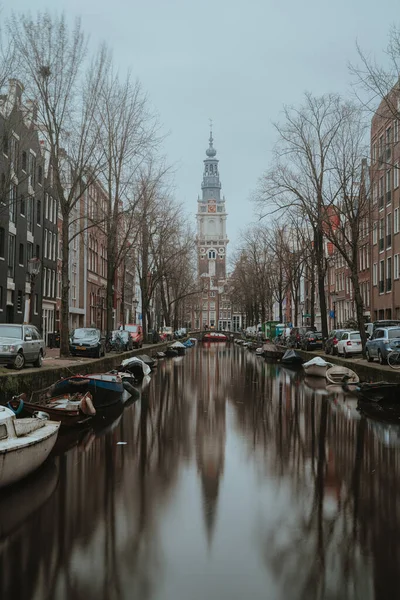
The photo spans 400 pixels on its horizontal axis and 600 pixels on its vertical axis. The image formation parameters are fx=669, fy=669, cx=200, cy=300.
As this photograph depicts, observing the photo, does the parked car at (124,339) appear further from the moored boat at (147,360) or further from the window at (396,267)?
the window at (396,267)

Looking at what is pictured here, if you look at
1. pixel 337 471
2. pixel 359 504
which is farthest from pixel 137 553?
pixel 337 471

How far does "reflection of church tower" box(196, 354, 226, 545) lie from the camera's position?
8.66 meters

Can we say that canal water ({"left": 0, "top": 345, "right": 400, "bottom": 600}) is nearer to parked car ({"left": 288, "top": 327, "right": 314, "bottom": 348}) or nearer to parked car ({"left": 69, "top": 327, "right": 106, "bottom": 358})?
parked car ({"left": 69, "top": 327, "right": 106, "bottom": 358})

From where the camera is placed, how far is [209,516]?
807cm

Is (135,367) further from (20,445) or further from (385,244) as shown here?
(385,244)

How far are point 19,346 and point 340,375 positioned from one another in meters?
13.3

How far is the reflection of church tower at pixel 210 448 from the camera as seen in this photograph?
28.4 ft

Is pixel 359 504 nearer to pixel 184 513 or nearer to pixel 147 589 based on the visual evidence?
pixel 184 513

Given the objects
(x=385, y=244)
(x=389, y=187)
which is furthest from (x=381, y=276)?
(x=389, y=187)

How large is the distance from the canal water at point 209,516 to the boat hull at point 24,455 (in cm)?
19

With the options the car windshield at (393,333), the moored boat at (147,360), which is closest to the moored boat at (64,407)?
the car windshield at (393,333)

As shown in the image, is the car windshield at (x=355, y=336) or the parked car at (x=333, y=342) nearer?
the car windshield at (x=355, y=336)

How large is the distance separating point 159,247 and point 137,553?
47.2m

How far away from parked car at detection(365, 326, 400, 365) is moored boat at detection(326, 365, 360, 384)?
2056mm
